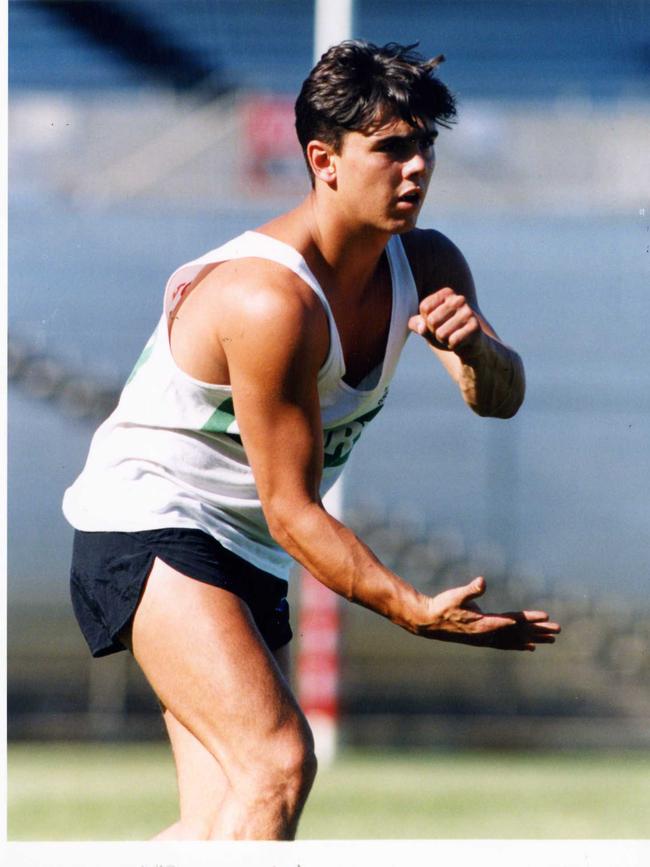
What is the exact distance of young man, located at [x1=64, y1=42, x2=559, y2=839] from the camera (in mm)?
2543

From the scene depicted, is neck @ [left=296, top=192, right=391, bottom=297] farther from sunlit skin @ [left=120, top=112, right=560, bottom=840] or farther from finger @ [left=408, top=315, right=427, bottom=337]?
finger @ [left=408, top=315, right=427, bottom=337]

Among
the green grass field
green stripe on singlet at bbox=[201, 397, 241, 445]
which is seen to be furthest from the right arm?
the green grass field

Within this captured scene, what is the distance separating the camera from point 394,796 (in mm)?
7102

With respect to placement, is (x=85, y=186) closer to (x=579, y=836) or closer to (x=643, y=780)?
(x=643, y=780)

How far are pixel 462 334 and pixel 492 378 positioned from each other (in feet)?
1.13

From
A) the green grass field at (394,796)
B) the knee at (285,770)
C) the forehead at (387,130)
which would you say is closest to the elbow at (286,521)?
the knee at (285,770)

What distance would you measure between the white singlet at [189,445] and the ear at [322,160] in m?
0.18

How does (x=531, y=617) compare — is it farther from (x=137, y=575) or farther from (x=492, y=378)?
(x=137, y=575)

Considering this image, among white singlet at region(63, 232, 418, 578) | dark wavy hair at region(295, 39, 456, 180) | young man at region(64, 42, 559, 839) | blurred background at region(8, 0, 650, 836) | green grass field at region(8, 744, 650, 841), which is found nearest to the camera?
young man at region(64, 42, 559, 839)

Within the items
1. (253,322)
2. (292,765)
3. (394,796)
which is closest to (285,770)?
(292,765)

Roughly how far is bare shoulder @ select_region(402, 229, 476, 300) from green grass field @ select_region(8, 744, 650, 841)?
3087 millimetres

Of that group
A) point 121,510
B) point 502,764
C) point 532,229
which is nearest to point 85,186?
point 532,229

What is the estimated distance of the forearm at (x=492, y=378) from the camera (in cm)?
278

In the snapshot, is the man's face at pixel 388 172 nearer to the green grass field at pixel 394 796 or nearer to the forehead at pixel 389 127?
the forehead at pixel 389 127
